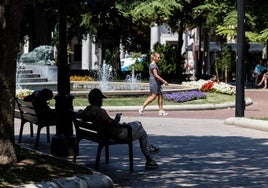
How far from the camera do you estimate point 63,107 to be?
36.0 ft

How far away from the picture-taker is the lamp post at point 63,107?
10.9m

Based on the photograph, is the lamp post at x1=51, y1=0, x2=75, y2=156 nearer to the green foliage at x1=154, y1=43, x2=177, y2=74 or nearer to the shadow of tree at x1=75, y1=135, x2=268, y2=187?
the shadow of tree at x1=75, y1=135, x2=268, y2=187

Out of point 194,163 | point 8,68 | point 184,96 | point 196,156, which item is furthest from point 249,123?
point 8,68

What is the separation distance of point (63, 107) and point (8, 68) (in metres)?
2.56

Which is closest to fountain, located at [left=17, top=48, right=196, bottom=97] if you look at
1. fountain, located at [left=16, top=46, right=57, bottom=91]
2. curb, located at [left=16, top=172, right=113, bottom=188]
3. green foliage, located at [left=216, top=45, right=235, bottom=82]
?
fountain, located at [left=16, top=46, right=57, bottom=91]

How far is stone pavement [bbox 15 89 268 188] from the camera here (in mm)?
9273

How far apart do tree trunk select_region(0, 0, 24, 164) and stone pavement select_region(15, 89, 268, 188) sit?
4.95 feet

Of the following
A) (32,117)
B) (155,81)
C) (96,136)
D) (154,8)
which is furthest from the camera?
(154,8)

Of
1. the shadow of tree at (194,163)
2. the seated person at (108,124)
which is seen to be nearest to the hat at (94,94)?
the seated person at (108,124)

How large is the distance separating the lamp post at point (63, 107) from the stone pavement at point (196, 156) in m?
0.37

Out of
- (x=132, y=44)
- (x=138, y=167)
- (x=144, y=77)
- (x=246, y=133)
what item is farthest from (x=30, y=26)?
(x=138, y=167)

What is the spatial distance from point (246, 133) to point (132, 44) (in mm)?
35015

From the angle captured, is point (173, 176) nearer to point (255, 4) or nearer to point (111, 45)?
point (255, 4)

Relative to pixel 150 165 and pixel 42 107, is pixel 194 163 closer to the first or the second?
pixel 150 165
